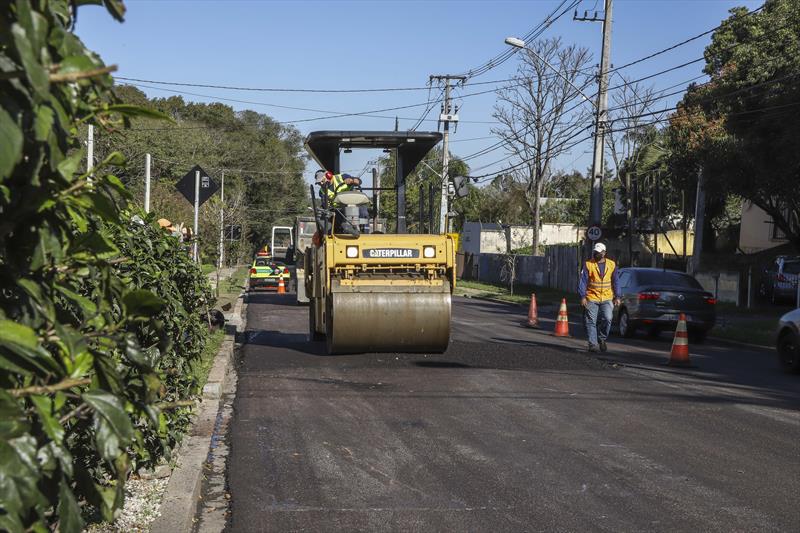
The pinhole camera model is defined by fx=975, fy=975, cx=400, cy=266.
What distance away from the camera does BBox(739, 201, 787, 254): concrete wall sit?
44281mm

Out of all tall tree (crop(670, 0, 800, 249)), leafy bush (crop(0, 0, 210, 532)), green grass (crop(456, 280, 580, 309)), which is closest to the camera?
leafy bush (crop(0, 0, 210, 532))

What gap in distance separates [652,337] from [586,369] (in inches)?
310

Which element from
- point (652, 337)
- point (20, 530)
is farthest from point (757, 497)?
point (652, 337)

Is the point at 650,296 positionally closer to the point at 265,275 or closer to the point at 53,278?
the point at 53,278

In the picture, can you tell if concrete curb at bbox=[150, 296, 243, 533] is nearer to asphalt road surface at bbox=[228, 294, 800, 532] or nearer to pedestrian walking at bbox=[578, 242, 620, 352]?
asphalt road surface at bbox=[228, 294, 800, 532]

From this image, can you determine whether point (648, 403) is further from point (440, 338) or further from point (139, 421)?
point (139, 421)

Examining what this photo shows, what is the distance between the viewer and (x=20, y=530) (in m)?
2.30

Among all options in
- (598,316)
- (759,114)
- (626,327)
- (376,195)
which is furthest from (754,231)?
(376,195)

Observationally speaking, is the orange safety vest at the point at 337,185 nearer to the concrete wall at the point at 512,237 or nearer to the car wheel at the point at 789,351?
the car wheel at the point at 789,351

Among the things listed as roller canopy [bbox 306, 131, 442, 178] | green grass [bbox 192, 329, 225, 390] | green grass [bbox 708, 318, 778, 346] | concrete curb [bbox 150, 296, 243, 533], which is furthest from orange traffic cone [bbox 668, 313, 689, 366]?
concrete curb [bbox 150, 296, 243, 533]

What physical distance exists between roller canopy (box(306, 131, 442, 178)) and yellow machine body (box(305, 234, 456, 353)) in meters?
1.88

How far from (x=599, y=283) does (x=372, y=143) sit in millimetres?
4296

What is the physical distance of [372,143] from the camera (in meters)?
14.7

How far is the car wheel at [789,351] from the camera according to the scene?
14102 millimetres
